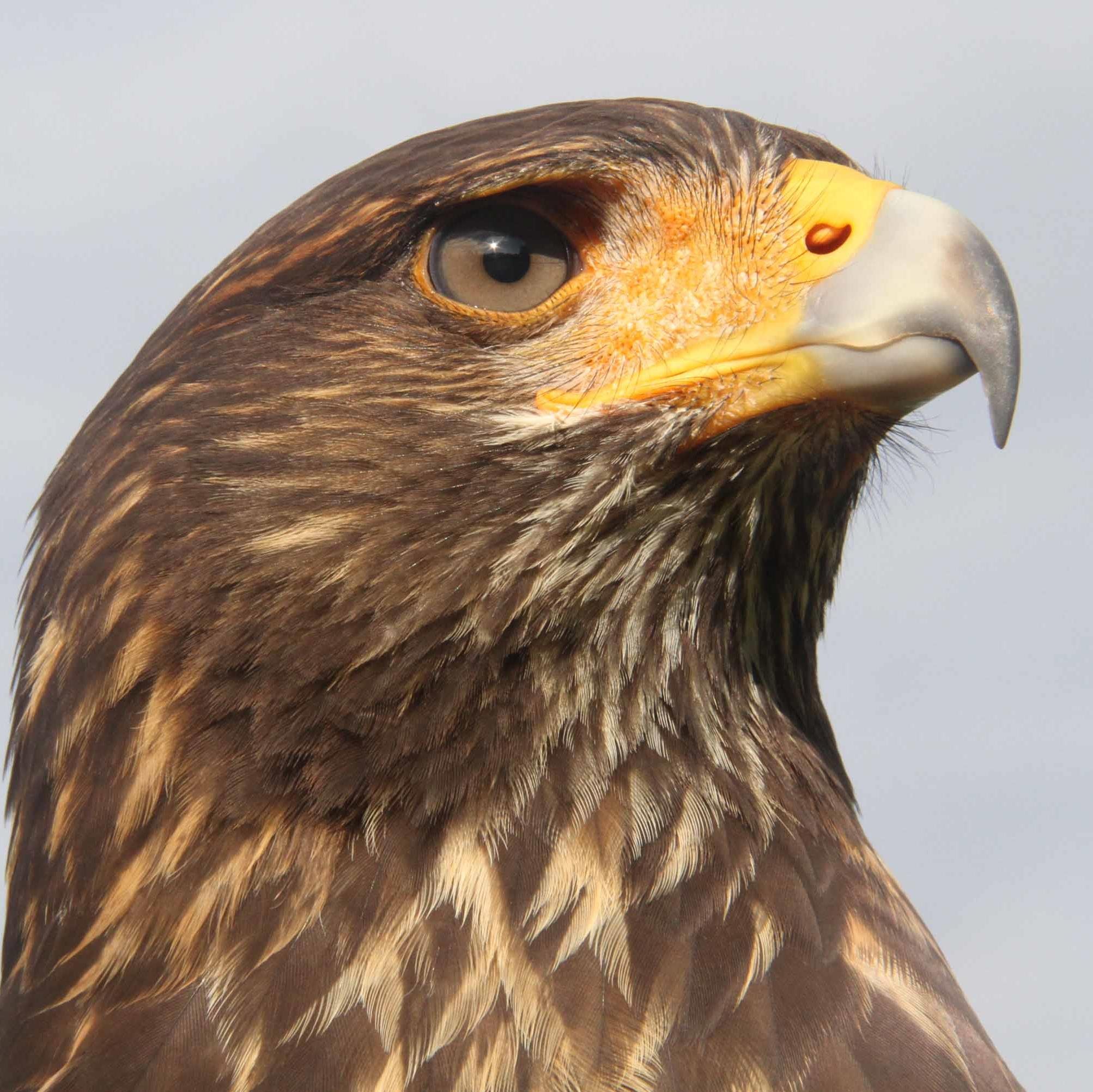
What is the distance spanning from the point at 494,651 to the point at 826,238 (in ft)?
3.26

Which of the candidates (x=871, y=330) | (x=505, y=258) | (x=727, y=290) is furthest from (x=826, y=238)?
(x=505, y=258)

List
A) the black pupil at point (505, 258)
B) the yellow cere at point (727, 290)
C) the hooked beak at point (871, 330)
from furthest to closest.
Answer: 1. the black pupil at point (505, 258)
2. the yellow cere at point (727, 290)
3. the hooked beak at point (871, 330)

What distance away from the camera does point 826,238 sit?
2895mm

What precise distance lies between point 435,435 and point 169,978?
43.6 inches

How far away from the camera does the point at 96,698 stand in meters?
2.98

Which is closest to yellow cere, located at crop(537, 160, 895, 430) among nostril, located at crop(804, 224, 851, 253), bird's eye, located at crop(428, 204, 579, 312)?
nostril, located at crop(804, 224, 851, 253)

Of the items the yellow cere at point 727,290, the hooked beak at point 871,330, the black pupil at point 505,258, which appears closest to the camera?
the hooked beak at point 871,330

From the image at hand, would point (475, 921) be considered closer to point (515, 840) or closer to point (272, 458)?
point (515, 840)

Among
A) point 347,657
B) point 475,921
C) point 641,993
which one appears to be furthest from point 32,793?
point 641,993

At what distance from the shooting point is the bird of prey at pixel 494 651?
2.66 meters

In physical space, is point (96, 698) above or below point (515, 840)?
above

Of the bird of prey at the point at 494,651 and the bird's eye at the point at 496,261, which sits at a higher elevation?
the bird's eye at the point at 496,261

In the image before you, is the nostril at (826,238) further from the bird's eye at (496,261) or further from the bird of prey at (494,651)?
the bird's eye at (496,261)

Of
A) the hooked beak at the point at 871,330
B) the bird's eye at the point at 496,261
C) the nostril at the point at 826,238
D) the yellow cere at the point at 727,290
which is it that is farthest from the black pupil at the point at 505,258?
the nostril at the point at 826,238
